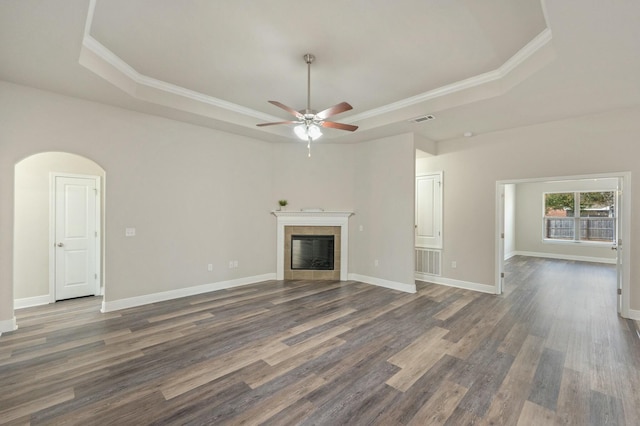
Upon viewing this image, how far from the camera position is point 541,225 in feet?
31.3

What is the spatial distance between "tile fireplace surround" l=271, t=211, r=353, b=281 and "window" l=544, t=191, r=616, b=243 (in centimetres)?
782

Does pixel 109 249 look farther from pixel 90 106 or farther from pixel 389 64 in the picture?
pixel 389 64

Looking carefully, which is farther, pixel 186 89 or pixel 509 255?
pixel 509 255

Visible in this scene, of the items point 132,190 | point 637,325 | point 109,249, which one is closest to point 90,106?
point 132,190

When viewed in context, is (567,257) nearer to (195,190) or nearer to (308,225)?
(308,225)

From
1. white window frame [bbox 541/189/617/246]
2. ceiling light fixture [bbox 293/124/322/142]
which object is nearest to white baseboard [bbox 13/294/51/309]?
ceiling light fixture [bbox 293/124/322/142]

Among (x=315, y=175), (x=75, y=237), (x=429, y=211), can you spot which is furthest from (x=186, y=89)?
(x=429, y=211)

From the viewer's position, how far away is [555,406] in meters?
2.18

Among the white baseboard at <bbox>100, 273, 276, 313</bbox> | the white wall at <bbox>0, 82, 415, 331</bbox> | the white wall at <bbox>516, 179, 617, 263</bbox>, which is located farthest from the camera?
the white wall at <bbox>516, 179, 617, 263</bbox>

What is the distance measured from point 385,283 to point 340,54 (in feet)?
14.0

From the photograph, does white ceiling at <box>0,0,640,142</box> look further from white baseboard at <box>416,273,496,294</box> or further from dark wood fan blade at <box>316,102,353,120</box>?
white baseboard at <box>416,273,496,294</box>

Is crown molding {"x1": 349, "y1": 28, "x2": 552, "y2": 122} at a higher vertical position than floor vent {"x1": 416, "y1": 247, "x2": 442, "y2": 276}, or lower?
higher

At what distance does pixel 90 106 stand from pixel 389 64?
4202 millimetres

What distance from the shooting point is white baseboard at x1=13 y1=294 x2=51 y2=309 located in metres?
4.30
